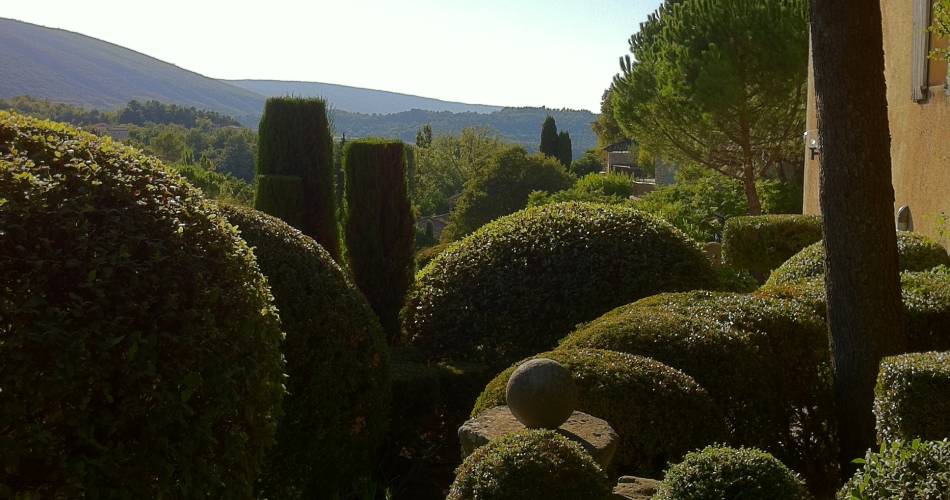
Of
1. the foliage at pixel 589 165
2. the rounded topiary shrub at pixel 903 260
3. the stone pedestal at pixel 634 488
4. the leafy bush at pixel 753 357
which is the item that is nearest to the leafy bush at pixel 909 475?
the stone pedestal at pixel 634 488

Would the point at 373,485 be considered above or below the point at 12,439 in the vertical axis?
below

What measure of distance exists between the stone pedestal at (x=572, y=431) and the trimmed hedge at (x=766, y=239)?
8.57 meters

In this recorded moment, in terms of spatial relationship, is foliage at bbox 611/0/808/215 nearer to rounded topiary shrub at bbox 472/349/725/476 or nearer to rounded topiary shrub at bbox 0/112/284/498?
rounded topiary shrub at bbox 472/349/725/476

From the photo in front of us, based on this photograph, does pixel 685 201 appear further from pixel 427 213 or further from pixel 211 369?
pixel 427 213

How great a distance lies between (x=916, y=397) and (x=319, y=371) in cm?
365

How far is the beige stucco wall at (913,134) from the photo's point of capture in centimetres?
948

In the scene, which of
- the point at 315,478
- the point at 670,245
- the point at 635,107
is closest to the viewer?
the point at 315,478

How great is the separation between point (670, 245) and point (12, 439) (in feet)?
22.0

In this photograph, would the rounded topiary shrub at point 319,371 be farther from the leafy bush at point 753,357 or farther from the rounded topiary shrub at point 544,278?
the rounded topiary shrub at point 544,278

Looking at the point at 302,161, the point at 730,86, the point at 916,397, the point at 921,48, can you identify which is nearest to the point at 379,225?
the point at 302,161

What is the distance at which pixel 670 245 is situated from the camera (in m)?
8.89

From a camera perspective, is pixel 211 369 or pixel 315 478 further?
pixel 315 478

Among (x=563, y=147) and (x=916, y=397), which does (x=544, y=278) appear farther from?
(x=563, y=147)

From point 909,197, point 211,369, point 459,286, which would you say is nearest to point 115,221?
point 211,369
